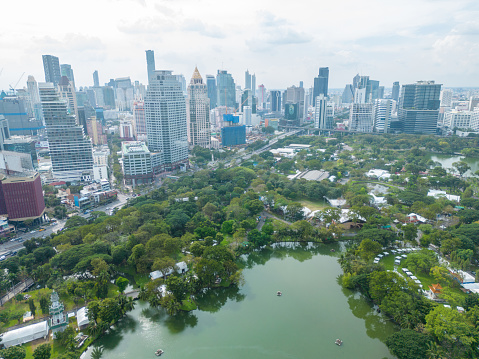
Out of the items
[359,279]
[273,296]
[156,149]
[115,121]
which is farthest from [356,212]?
[115,121]

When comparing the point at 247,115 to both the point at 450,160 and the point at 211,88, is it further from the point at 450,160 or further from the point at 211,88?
the point at 450,160

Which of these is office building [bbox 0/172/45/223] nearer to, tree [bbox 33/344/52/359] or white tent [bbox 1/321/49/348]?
white tent [bbox 1/321/49/348]

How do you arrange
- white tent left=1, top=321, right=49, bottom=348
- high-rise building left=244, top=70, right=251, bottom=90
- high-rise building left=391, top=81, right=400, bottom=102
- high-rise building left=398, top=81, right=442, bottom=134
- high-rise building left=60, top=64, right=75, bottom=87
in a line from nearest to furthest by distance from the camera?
1. white tent left=1, top=321, right=49, bottom=348
2. high-rise building left=398, top=81, right=442, bottom=134
3. high-rise building left=60, top=64, right=75, bottom=87
4. high-rise building left=391, top=81, right=400, bottom=102
5. high-rise building left=244, top=70, right=251, bottom=90

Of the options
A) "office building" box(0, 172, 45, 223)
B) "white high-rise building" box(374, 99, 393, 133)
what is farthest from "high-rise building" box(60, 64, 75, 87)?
"white high-rise building" box(374, 99, 393, 133)

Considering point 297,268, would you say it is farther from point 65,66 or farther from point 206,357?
point 65,66

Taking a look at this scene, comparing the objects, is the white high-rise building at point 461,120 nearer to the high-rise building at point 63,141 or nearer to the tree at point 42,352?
the high-rise building at point 63,141

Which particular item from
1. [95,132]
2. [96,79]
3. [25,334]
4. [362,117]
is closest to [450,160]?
Answer: [362,117]
